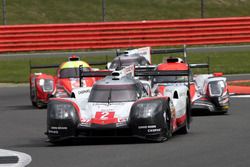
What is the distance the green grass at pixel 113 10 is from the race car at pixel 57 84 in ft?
72.7

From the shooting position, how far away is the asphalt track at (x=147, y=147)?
1387 centimetres

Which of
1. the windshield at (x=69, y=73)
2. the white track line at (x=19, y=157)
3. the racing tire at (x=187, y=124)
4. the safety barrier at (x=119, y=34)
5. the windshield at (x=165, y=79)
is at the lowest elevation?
the white track line at (x=19, y=157)

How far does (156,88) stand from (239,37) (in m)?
19.4

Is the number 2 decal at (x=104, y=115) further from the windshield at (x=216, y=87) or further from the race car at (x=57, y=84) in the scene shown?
the race car at (x=57, y=84)

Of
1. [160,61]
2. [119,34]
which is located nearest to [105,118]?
[160,61]

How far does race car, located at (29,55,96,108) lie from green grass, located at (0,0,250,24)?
72.7 ft

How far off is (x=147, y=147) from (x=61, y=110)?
6.02 ft

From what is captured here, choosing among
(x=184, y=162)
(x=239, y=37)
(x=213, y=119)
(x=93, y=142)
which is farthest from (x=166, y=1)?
(x=184, y=162)

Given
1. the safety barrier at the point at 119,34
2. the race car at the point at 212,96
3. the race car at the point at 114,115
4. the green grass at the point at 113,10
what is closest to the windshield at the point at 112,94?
the race car at the point at 114,115

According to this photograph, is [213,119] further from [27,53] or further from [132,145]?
[27,53]

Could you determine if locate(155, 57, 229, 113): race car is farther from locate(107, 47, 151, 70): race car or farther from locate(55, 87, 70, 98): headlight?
locate(107, 47, 151, 70): race car

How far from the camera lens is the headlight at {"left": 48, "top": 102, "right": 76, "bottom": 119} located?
16.7m

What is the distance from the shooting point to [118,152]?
15.2 m

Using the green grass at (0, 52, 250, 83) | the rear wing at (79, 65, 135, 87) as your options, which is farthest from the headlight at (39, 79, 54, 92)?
the green grass at (0, 52, 250, 83)
